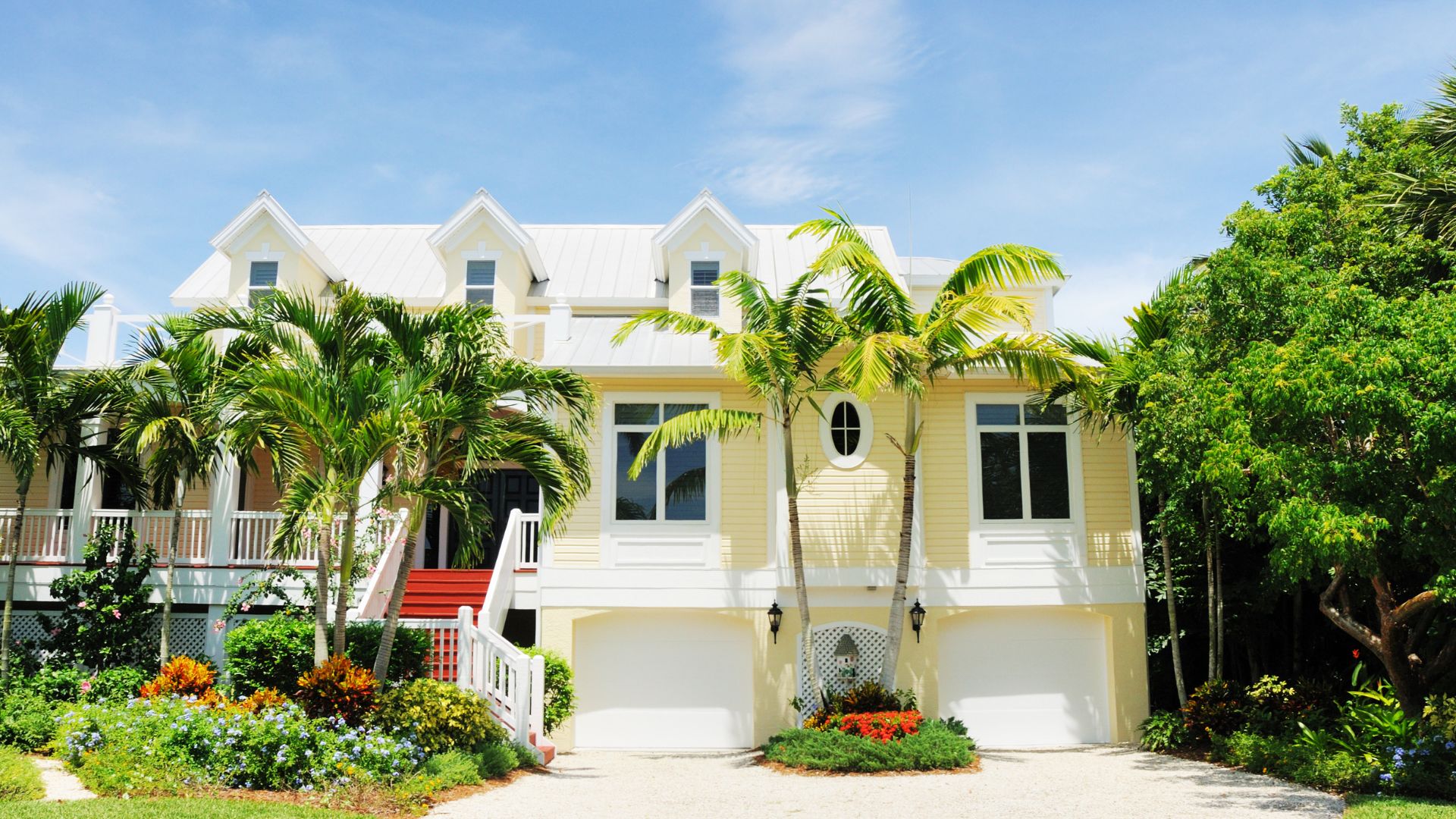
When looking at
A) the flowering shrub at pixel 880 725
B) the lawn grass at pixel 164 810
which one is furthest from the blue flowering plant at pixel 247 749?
the flowering shrub at pixel 880 725

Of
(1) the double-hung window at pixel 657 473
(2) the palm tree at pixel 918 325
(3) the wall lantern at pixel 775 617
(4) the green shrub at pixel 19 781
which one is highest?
(2) the palm tree at pixel 918 325

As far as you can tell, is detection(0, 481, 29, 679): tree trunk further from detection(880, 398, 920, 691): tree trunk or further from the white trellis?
detection(880, 398, 920, 691): tree trunk

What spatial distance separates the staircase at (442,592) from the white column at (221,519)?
255 centimetres

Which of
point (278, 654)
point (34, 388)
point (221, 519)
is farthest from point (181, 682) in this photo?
point (34, 388)

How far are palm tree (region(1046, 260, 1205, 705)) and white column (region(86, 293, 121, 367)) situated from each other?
45.1 ft

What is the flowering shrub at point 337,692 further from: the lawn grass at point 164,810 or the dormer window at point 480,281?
the dormer window at point 480,281

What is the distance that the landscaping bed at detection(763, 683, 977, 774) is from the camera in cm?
1279

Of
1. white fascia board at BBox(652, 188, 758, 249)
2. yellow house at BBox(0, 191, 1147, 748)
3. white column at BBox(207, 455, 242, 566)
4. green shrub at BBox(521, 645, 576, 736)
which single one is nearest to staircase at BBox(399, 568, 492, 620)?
yellow house at BBox(0, 191, 1147, 748)

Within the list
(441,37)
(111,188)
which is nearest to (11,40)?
(111,188)

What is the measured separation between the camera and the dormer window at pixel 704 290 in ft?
60.6

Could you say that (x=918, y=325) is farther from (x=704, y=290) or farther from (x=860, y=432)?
(x=704, y=290)

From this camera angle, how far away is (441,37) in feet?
40.1

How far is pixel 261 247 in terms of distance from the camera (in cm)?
1833

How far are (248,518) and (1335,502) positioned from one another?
13729mm
